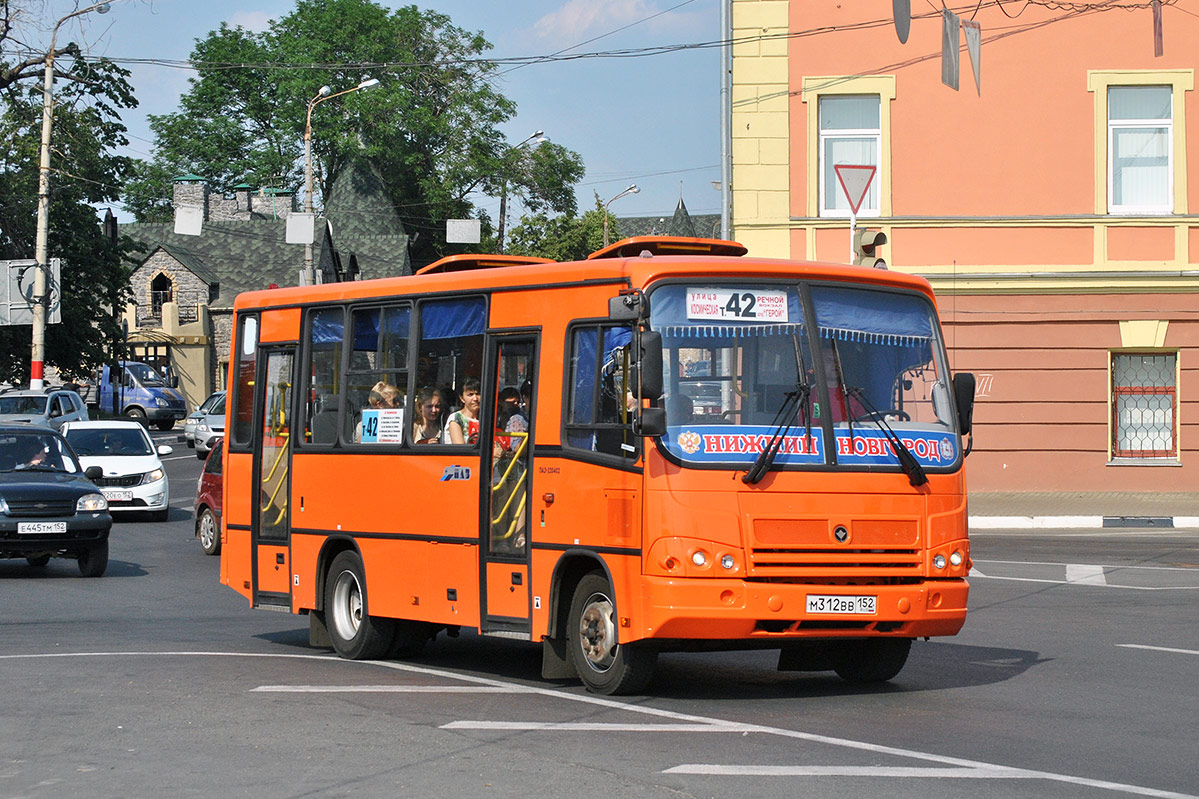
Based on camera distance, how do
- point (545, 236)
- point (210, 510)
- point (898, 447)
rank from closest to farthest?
1. point (898, 447)
2. point (210, 510)
3. point (545, 236)

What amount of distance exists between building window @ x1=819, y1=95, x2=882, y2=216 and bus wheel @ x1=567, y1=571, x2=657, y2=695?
19064 mm

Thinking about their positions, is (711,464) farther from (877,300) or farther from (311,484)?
(311,484)

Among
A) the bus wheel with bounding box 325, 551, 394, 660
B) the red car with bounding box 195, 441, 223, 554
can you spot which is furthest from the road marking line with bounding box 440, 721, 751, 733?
the red car with bounding box 195, 441, 223, 554

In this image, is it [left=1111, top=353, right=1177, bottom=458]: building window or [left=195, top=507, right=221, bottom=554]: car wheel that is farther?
[left=1111, top=353, right=1177, bottom=458]: building window

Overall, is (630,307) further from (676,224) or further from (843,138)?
(676,224)

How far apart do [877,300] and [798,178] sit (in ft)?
59.7

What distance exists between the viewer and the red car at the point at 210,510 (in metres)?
23.2

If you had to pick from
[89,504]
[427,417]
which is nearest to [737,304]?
[427,417]

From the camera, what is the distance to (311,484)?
13.2 m

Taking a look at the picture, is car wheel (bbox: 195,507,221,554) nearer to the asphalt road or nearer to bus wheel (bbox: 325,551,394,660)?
the asphalt road

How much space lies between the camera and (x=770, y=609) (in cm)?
966

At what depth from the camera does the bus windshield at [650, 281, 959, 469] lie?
32.4 feet

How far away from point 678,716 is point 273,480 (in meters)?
5.48

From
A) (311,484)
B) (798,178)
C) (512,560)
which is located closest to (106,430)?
(798,178)
